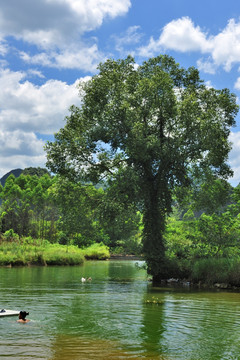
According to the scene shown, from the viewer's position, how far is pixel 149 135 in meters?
27.2

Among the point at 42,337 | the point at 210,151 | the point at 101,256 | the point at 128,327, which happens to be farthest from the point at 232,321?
the point at 101,256

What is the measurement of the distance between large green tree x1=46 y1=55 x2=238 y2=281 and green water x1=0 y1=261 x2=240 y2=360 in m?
8.60

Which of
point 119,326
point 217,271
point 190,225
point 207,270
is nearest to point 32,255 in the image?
point 190,225

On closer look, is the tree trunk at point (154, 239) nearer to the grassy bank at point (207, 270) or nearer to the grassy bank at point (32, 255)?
the grassy bank at point (207, 270)

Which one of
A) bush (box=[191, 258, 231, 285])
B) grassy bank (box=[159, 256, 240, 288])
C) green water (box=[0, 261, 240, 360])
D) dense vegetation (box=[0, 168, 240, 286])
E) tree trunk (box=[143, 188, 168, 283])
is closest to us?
green water (box=[0, 261, 240, 360])

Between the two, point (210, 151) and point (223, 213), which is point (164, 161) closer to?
point (210, 151)

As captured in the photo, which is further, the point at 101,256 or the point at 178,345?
the point at 101,256

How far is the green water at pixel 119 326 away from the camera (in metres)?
9.07

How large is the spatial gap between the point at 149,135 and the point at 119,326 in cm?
1709

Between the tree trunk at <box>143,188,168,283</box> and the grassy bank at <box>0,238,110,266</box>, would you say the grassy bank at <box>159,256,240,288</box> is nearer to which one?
the tree trunk at <box>143,188,168,283</box>

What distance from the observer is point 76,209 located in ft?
94.0

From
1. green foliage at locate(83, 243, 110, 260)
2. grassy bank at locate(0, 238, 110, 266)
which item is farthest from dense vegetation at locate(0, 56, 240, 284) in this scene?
green foliage at locate(83, 243, 110, 260)

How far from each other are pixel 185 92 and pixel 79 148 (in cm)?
919

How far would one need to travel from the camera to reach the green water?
9.07m
